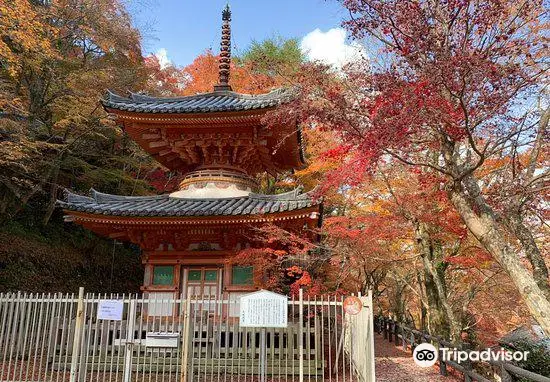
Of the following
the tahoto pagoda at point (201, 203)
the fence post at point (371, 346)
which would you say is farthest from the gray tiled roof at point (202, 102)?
the fence post at point (371, 346)

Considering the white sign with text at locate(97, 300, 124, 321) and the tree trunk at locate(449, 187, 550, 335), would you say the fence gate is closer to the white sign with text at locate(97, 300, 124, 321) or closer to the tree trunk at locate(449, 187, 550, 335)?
the white sign with text at locate(97, 300, 124, 321)

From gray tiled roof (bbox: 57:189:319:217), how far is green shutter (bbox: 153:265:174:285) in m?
1.76

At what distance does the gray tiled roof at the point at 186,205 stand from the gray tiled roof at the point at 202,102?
7.90 ft

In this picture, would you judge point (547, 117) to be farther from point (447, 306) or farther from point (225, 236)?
point (225, 236)

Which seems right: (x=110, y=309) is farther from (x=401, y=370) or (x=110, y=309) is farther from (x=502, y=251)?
(x=401, y=370)

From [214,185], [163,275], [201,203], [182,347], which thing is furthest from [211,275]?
[182,347]

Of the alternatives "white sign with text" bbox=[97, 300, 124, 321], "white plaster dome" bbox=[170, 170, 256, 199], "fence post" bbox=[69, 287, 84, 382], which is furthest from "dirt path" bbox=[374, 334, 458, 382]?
"fence post" bbox=[69, 287, 84, 382]

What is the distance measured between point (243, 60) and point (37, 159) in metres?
15.5

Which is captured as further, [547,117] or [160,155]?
[160,155]

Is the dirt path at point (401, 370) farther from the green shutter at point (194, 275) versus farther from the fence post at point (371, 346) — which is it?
the green shutter at point (194, 275)

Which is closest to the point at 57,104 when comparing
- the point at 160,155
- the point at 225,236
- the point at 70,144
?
the point at 70,144

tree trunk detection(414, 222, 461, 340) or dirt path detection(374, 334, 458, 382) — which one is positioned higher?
tree trunk detection(414, 222, 461, 340)

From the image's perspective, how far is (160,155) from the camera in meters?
13.0

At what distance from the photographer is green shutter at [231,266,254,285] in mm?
11117
